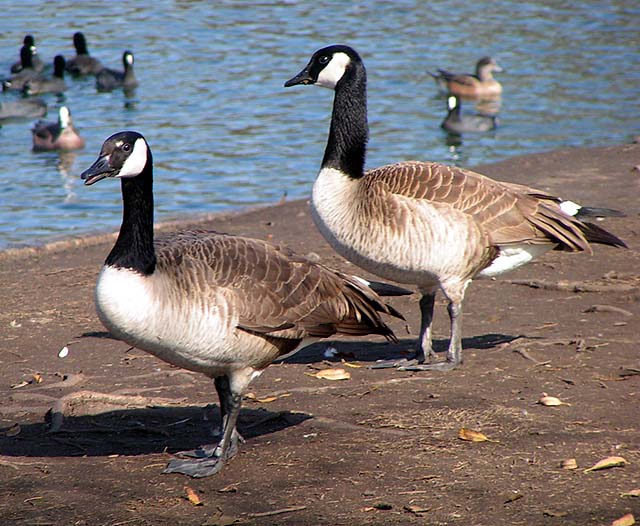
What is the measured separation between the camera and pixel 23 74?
2028 cm

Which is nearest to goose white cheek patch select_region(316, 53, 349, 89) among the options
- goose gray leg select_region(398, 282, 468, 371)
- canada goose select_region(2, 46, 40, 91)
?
goose gray leg select_region(398, 282, 468, 371)

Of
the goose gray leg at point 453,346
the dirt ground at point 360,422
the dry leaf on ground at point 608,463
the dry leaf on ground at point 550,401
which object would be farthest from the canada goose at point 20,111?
the dry leaf on ground at point 608,463

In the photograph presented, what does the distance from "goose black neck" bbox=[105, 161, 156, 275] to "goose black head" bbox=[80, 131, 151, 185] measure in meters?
0.08

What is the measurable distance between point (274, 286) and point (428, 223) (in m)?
1.59

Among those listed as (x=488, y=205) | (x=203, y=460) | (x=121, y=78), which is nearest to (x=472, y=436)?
(x=203, y=460)

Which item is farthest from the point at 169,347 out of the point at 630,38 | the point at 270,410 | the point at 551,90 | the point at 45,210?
the point at 630,38

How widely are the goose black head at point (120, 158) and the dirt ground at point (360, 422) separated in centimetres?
151

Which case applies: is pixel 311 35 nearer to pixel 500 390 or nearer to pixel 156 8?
pixel 156 8

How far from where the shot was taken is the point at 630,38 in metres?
22.9

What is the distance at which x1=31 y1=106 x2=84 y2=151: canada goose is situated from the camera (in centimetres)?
1529

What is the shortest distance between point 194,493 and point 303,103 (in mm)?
13743

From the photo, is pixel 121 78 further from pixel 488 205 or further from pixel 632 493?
pixel 632 493

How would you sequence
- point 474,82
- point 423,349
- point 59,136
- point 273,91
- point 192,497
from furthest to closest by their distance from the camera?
point 474,82
point 273,91
point 59,136
point 423,349
point 192,497

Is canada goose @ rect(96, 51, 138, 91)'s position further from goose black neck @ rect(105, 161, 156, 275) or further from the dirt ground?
goose black neck @ rect(105, 161, 156, 275)
